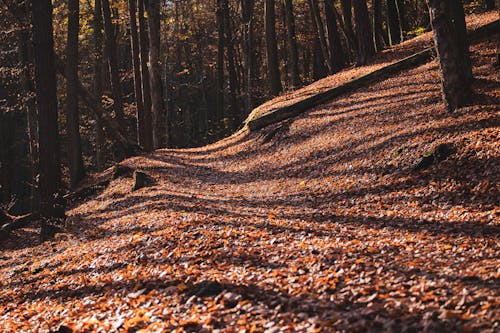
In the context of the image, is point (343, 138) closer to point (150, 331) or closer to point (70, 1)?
point (150, 331)

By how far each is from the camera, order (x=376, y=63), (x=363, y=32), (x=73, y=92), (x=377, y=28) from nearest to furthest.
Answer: (x=73, y=92), (x=376, y=63), (x=363, y=32), (x=377, y=28)

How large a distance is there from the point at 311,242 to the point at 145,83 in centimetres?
1534

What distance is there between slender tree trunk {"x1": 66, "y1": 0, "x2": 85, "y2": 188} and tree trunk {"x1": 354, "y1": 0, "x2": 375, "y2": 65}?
11430 millimetres

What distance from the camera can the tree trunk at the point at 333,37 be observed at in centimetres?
2176

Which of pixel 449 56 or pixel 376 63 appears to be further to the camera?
pixel 376 63

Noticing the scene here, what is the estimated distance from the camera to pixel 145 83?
21000mm

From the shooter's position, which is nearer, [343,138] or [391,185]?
[391,185]

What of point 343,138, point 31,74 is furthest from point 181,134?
point 343,138

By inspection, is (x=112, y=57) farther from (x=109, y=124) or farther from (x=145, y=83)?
(x=109, y=124)

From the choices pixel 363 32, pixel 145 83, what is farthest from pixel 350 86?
pixel 145 83

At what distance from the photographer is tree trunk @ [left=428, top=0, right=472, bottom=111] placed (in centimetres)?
1048

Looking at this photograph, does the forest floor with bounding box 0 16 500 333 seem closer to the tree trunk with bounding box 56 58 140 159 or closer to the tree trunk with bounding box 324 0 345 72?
the tree trunk with bounding box 56 58 140 159

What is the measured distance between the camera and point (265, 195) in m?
12.4

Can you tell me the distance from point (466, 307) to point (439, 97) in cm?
978
